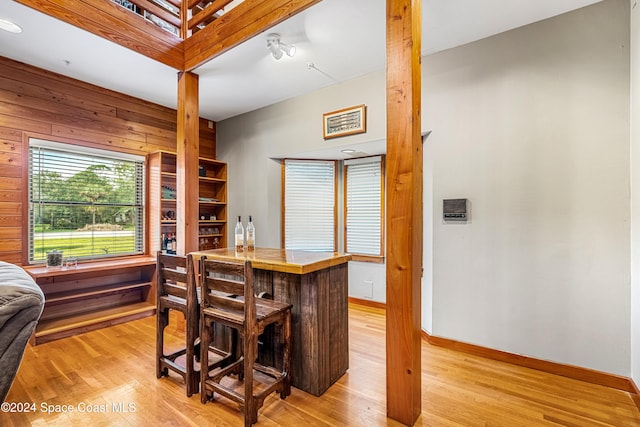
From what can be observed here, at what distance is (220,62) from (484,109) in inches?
103

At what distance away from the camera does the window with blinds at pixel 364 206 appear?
421 cm

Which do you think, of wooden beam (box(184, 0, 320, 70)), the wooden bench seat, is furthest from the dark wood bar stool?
the wooden bench seat

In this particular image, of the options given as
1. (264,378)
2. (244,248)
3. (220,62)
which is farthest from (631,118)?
(220,62)

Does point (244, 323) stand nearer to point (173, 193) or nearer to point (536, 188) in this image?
point (536, 188)

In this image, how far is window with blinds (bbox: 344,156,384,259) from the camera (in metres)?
4.21

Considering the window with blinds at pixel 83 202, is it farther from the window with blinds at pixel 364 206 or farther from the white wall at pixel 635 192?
the white wall at pixel 635 192

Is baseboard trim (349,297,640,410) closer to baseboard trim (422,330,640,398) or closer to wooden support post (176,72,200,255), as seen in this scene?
baseboard trim (422,330,640,398)

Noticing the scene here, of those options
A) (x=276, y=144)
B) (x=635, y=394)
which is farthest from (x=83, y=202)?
(x=635, y=394)

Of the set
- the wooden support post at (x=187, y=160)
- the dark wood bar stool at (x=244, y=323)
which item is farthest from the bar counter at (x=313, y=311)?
the wooden support post at (x=187, y=160)

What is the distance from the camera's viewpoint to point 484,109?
270 centimetres

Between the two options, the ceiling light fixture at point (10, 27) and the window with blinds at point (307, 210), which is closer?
the ceiling light fixture at point (10, 27)

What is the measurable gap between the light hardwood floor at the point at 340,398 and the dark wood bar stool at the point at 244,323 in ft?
0.47

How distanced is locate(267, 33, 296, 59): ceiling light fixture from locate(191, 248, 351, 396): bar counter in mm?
1909

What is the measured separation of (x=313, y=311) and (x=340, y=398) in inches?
24.4
